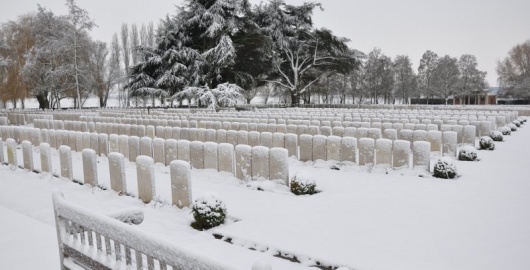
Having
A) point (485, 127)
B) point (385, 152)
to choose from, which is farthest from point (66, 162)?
point (485, 127)

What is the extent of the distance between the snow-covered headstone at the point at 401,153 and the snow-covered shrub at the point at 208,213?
4725mm

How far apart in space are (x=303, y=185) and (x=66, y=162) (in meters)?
5.53

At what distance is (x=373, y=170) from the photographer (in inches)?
332

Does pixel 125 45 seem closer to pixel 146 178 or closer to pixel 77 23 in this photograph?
pixel 77 23

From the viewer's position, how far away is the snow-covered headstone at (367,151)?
339 inches

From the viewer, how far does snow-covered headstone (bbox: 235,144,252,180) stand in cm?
761

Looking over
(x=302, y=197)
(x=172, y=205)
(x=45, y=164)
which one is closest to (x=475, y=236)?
(x=302, y=197)

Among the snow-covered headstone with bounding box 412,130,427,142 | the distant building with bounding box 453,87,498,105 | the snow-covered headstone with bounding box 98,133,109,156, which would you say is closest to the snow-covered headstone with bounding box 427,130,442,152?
the snow-covered headstone with bounding box 412,130,427,142

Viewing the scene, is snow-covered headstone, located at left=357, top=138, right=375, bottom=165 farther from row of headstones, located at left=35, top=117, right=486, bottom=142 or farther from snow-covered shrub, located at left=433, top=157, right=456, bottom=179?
row of headstones, located at left=35, top=117, right=486, bottom=142

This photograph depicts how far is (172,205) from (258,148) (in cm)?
218

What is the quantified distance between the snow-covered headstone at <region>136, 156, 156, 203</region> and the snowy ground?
0.20m

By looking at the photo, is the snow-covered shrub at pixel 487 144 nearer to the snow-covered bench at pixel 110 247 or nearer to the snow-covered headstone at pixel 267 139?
the snow-covered headstone at pixel 267 139

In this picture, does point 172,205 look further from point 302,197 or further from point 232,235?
point 302,197

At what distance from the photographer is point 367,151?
8.66 meters
